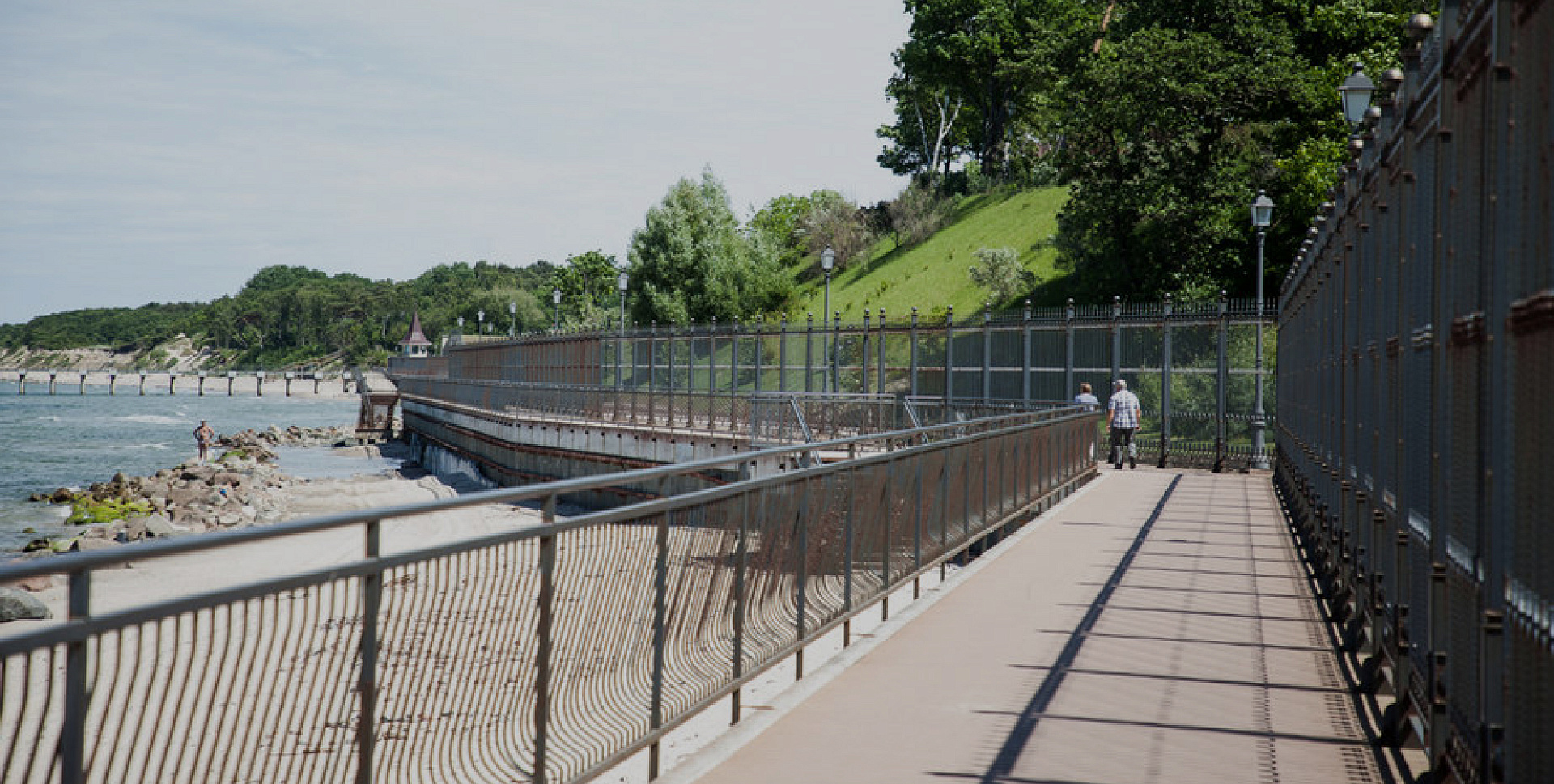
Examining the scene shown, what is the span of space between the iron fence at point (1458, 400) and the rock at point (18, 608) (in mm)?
12474

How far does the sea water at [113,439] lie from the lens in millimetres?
55250

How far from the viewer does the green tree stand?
3066 inches

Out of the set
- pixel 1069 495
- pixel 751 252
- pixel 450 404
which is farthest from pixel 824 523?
pixel 751 252

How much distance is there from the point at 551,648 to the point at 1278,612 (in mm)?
6983

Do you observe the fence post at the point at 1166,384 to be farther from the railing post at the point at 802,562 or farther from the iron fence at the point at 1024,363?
the railing post at the point at 802,562

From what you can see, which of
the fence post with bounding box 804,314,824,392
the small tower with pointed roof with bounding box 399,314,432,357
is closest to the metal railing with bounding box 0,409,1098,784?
the fence post with bounding box 804,314,824,392

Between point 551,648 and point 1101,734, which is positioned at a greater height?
point 551,648

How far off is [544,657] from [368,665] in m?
1.05

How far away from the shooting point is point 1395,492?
23.9 feet

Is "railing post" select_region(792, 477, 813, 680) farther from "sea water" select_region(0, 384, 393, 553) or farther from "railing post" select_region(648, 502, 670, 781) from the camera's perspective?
"sea water" select_region(0, 384, 393, 553)

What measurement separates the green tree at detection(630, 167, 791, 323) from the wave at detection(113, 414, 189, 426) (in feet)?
198

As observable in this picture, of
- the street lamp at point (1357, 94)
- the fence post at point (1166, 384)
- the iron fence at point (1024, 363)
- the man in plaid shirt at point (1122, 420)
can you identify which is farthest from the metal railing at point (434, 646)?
the fence post at point (1166, 384)

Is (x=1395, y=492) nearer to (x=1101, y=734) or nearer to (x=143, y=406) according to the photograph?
(x=1101, y=734)

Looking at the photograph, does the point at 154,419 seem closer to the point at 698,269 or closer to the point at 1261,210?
the point at 698,269
